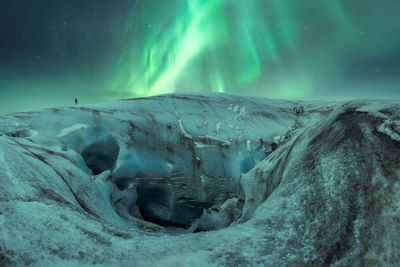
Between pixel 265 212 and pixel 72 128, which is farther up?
pixel 72 128

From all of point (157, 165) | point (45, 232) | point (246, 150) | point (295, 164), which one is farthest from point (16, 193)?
point (246, 150)

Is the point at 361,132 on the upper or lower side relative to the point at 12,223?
upper

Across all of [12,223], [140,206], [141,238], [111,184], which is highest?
[12,223]

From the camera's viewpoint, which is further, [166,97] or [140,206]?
[166,97]

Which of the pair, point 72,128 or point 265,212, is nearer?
point 265,212

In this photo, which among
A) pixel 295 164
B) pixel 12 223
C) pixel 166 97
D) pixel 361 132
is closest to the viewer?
pixel 12 223

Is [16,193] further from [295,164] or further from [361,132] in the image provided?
[361,132]

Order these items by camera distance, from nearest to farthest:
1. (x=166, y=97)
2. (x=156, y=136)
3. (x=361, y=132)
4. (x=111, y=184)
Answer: (x=361, y=132) < (x=111, y=184) < (x=156, y=136) < (x=166, y=97)

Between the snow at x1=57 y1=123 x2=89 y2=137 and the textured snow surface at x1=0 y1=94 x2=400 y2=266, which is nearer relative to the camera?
the textured snow surface at x1=0 y1=94 x2=400 y2=266

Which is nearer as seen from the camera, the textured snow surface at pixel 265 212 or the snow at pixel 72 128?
the textured snow surface at pixel 265 212

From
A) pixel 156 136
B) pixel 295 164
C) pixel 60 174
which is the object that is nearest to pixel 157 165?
pixel 156 136
